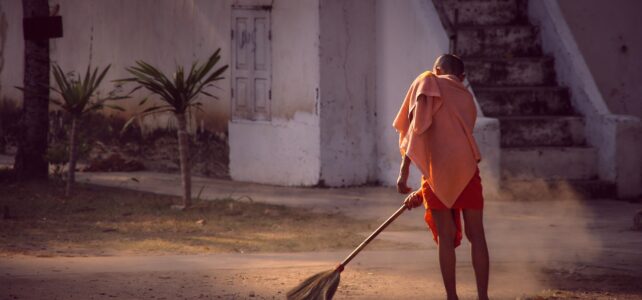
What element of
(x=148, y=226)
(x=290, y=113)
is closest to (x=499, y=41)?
(x=290, y=113)

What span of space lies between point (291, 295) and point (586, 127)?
7037 mm

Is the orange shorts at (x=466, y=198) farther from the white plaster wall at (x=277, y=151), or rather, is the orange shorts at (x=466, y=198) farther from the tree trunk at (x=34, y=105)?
the tree trunk at (x=34, y=105)

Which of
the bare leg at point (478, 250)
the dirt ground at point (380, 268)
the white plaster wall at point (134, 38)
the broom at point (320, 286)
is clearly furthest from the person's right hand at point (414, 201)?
the white plaster wall at point (134, 38)

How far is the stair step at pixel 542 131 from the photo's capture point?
44.1 ft

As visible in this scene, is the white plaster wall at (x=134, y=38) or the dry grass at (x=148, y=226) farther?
the white plaster wall at (x=134, y=38)

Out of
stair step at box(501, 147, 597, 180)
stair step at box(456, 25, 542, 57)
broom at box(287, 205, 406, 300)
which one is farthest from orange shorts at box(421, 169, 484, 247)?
stair step at box(456, 25, 542, 57)

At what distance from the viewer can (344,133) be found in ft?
47.5

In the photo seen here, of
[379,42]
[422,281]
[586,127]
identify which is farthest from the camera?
[379,42]

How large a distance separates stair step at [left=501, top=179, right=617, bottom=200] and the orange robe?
5854 millimetres

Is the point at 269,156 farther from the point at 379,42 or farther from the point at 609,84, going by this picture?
the point at 609,84

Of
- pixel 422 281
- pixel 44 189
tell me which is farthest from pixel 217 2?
pixel 422 281

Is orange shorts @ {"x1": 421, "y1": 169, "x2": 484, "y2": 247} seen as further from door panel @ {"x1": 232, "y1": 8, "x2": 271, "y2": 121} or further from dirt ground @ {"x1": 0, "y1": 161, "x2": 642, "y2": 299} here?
door panel @ {"x1": 232, "y1": 8, "x2": 271, "y2": 121}

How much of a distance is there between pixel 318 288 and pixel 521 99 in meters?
7.04

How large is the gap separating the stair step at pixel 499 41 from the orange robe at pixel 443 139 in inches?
281
